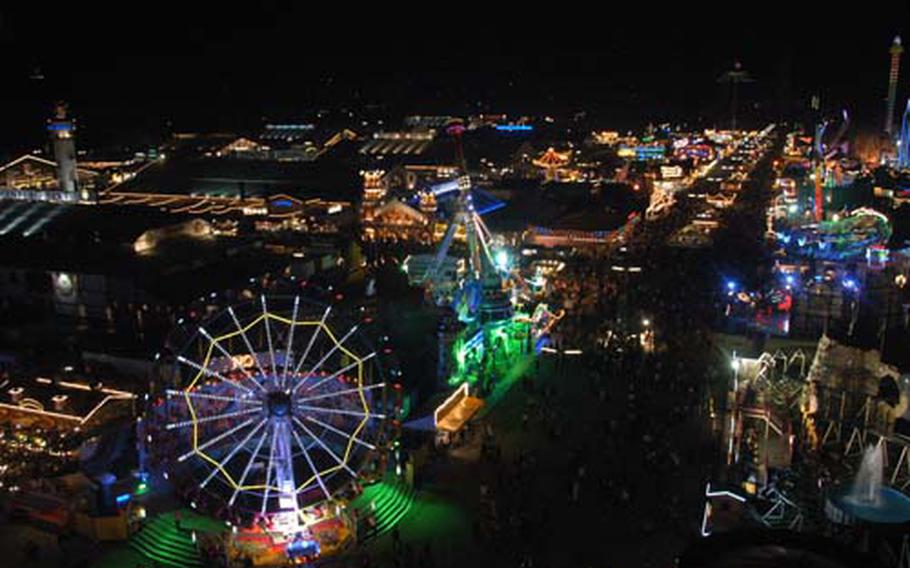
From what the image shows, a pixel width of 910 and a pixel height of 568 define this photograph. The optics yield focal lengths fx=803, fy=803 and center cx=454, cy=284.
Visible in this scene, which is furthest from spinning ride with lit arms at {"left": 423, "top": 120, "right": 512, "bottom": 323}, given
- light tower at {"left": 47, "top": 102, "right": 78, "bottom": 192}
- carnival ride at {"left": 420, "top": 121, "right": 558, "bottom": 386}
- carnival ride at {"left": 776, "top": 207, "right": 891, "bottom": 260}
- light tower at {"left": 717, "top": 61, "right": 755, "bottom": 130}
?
light tower at {"left": 717, "top": 61, "right": 755, "bottom": 130}

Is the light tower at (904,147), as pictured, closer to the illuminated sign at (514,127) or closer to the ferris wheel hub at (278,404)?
the illuminated sign at (514,127)

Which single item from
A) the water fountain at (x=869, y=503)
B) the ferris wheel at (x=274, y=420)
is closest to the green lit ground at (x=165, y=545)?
the ferris wheel at (x=274, y=420)

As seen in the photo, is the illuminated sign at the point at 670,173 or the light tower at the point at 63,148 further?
the illuminated sign at the point at 670,173

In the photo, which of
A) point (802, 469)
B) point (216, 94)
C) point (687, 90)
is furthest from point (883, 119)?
point (802, 469)

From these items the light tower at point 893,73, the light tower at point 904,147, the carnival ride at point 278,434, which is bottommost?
→ the carnival ride at point 278,434

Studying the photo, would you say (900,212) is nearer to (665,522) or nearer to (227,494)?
(665,522)

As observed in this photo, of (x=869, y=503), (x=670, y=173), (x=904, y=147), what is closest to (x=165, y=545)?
(x=869, y=503)

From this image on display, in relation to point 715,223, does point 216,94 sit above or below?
above
